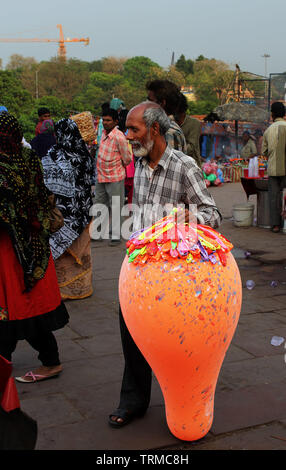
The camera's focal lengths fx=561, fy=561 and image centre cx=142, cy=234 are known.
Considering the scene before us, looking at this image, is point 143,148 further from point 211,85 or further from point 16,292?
point 211,85

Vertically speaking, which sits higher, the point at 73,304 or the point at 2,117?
the point at 2,117

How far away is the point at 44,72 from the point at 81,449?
89627 millimetres

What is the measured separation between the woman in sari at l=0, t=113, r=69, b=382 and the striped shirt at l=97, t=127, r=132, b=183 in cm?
434

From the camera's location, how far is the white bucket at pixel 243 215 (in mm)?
9430

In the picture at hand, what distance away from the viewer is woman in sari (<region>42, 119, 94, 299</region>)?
5223 mm

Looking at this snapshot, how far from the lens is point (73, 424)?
3123 millimetres

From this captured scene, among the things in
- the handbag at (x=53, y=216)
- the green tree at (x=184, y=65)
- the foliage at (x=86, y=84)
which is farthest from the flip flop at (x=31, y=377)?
the green tree at (x=184, y=65)

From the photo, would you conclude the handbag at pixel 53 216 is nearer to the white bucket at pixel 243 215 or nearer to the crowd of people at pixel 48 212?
the crowd of people at pixel 48 212

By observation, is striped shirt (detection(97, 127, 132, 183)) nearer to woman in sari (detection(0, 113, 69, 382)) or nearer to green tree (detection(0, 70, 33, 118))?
woman in sari (detection(0, 113, 69, 382))

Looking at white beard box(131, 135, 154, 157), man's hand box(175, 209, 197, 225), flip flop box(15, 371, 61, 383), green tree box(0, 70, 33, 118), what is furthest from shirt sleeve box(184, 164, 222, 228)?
green tree box(0, 70, 33, 118)

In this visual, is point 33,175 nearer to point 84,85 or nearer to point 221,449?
point 221,449

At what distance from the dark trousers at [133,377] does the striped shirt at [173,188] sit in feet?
2.02

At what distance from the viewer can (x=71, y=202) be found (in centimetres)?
539
